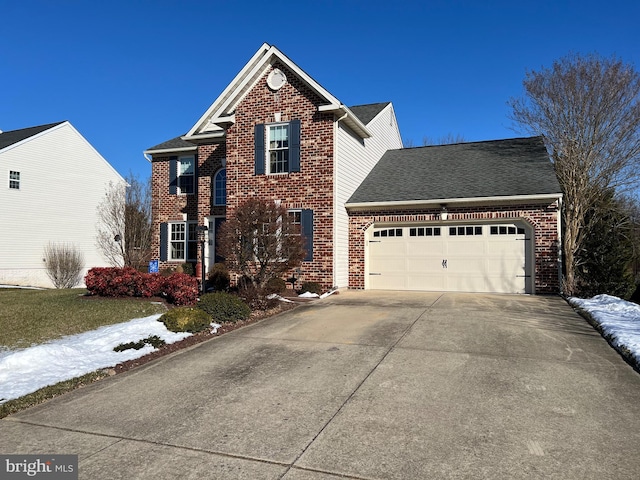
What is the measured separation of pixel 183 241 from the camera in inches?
734

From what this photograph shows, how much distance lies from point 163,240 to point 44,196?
941 cm

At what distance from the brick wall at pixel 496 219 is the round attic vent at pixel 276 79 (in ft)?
16.7

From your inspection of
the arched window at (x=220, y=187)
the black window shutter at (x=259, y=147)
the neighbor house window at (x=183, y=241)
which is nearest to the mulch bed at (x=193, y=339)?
the black window shutter at (x=259, y=147)

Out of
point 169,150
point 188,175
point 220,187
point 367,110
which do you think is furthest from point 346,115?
point 169,150

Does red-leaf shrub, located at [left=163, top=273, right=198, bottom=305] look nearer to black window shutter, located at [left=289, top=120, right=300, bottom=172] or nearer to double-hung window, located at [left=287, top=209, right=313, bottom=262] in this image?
double-hung window, located at [left=287, top=209, right=313, bottom=262]

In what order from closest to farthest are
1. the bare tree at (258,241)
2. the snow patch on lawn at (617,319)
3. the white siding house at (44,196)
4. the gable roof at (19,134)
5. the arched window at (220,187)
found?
the snow patch on lawn at (617,319), the bare tree at (258,241), the arched window at (220,187), the white siding house at (44,196), the gable roof at (19,134)

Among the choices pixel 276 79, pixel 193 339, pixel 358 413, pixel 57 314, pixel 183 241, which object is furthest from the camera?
pixel 183 241

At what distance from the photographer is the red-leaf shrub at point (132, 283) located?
11070mm

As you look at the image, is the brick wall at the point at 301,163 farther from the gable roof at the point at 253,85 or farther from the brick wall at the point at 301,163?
the gable roof at the point at 253,85

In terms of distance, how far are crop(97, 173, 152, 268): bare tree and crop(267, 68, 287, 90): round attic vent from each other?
9748 millimetres

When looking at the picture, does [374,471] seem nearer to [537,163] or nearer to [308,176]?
[308,176]

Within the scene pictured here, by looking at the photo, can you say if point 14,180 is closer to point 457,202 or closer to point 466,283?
point 457,202

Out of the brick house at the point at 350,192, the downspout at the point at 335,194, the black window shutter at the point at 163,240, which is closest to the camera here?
the brick house at the point at 350,192

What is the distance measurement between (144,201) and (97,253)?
22.6 ft
